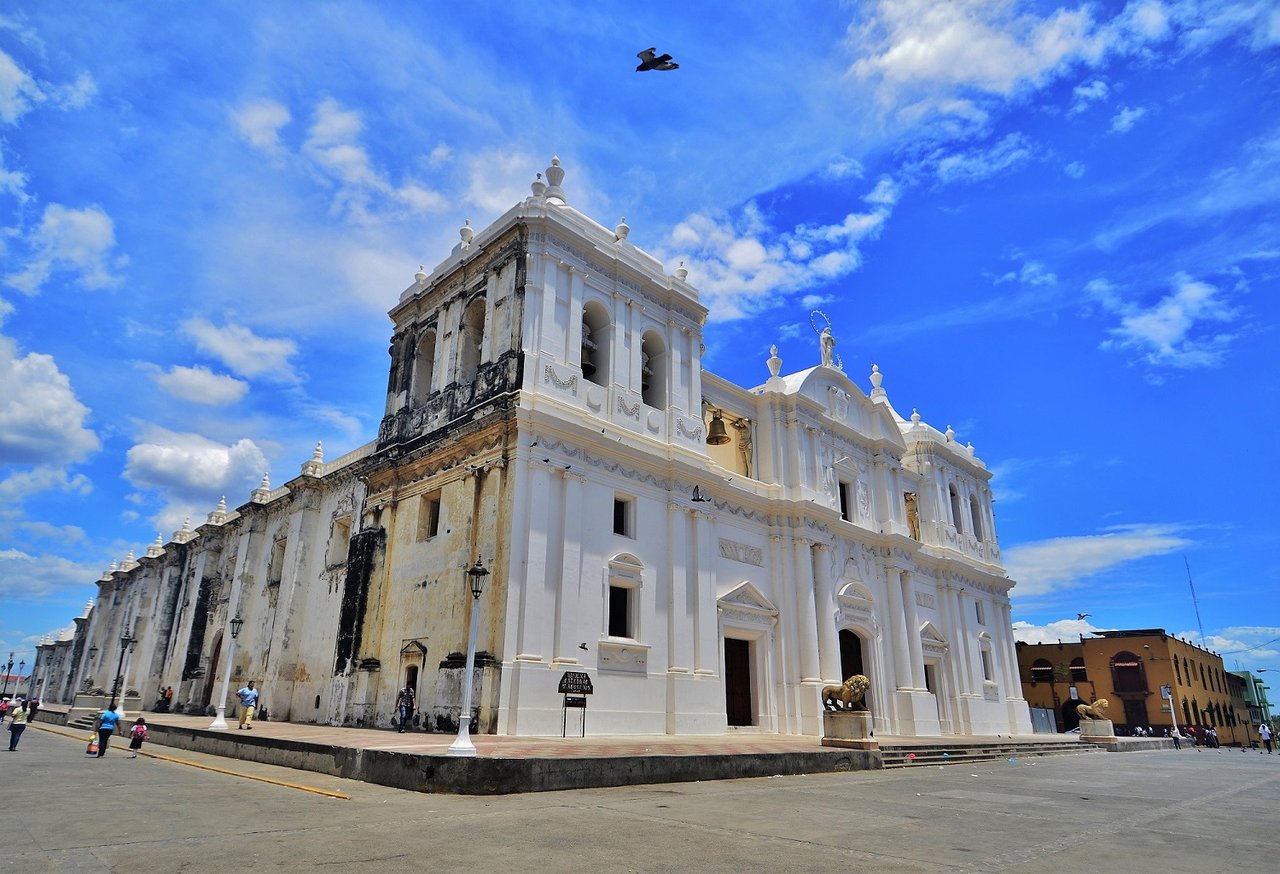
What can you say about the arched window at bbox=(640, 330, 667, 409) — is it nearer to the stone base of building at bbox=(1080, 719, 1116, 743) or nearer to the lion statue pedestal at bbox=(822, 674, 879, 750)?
the lion statue pedestal at bbox=(822, 674, 879, 750)

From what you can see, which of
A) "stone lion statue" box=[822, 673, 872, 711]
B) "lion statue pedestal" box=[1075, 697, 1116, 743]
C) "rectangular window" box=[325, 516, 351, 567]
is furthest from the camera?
"lion statue pedestal" box=[1075, 697, 1116, 743]

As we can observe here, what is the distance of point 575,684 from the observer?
17.3 m

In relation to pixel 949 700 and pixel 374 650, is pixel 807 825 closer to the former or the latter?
pixel 374 650

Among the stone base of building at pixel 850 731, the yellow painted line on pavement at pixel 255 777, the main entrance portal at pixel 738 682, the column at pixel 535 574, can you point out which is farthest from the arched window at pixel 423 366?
the stone base of building at pixel 850 731

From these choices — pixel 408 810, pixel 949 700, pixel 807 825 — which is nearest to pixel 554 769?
pixel 408 810

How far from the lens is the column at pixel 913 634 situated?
2838cm

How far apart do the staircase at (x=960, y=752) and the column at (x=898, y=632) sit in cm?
409

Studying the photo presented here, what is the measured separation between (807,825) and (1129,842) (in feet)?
10.4

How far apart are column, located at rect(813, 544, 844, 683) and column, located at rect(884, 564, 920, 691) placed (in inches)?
120

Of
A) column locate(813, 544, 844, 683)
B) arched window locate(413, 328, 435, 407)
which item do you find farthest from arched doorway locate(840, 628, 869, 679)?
arched window locate(413, 328, 435, 407)

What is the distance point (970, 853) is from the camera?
6.85 meters

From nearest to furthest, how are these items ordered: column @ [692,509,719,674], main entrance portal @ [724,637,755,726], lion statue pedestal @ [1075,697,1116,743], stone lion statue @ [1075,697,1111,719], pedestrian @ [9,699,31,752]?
pedestrian @ [9,699,31,752], column @ [692,509,719,674], main entrance portal @ [724,637,755,726], lion statue pedestal @ [1075,697,1116,743], stone lion statue @ [1075,697,1111,719]

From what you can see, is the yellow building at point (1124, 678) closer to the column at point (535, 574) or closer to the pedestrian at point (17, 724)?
the column at point (535, 574)

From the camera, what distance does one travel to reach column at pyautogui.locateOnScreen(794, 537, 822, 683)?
23.9 meters
